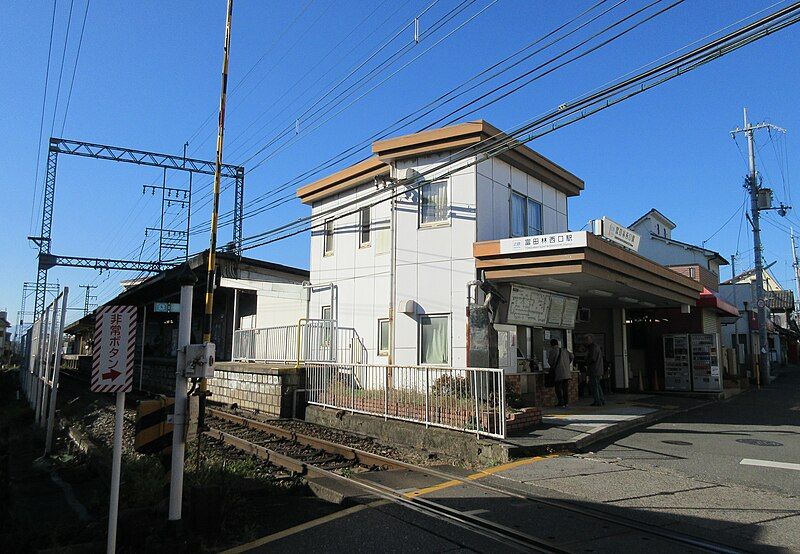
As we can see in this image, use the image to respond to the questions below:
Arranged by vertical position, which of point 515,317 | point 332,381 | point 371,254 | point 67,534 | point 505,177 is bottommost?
point 67,534

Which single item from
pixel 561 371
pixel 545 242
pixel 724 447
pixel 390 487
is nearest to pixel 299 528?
pixel 390 487

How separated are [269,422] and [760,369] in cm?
2549

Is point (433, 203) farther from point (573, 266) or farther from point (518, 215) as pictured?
point (573, 266)

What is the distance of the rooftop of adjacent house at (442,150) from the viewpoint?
14.6m

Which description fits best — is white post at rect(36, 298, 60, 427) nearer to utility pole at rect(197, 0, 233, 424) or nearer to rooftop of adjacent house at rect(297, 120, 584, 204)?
utility pole at rect(197, 0, 233, 424)

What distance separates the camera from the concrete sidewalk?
9.71 m

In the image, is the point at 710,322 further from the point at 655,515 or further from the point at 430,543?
the point at 430,543

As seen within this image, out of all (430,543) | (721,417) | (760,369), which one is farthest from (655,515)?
(760,369)

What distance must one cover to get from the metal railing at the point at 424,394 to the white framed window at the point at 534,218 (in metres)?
6.45

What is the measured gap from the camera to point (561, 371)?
1488 cm

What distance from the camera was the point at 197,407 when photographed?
6.01 m

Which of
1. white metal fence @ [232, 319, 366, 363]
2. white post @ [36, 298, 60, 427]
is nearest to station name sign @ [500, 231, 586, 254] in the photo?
white metal fence @ [232, 319, 366, 363]

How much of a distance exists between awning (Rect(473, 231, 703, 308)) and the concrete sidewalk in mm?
3140

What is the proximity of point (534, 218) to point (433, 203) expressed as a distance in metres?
3.44
